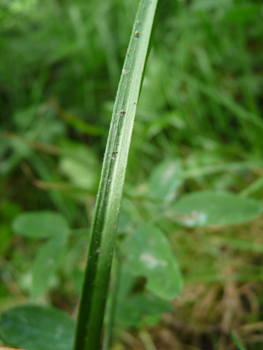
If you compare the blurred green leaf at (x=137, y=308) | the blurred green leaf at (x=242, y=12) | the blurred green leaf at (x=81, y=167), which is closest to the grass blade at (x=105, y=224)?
the blurred green leaf at (x=137, y=308)

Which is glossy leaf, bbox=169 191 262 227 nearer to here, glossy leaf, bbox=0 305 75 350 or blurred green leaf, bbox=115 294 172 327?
blurred green leaf, bbox=115 294 172 327

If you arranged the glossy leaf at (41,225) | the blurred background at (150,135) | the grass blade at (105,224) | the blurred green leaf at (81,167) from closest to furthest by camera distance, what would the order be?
the grass blade at (105,224) → the glossy leaf at (41,225) → the blurred background at (150,135) → the blurred green leaf at (81,167)

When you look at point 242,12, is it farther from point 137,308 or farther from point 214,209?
point 137,308

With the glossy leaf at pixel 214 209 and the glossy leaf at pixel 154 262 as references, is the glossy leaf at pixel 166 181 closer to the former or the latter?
the glossy leaf at pixel 214 209

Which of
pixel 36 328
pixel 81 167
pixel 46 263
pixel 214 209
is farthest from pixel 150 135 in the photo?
pixel 36 328

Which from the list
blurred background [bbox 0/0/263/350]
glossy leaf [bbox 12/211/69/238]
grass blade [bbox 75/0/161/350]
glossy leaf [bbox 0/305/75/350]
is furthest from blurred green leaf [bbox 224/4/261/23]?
glossy leaf [bbox 0/305/75/350]
